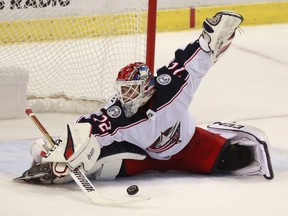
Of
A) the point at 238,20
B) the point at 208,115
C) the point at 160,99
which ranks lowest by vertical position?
the point at 208,115

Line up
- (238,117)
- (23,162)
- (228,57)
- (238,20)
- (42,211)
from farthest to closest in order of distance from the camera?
1. (228,57)
2. (238,117)
3. (23,162)
4. (238,20)
5. (42,211)

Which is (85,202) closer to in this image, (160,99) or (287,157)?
(160,99)

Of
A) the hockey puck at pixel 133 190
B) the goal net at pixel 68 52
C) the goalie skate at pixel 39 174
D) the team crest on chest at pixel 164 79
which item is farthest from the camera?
the goal net at pixel 68 52

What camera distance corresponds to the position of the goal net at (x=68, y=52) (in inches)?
236

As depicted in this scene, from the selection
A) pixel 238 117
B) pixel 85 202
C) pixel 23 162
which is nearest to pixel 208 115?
pixel 238 117

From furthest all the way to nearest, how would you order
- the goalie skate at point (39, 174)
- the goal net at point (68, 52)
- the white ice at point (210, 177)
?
the goal net at point (68, 52), the goalie skate at point (39, 174), the white ice at point (210, 177)

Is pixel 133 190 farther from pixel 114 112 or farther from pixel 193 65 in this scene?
pixel 193 65

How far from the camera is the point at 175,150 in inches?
186

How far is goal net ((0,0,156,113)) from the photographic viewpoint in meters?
5.99

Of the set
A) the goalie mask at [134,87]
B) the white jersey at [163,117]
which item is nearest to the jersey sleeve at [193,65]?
the white jersey at [163,117]

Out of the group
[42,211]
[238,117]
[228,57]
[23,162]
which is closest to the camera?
[42,211]

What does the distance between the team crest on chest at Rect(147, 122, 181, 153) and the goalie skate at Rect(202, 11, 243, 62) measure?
1.16ft

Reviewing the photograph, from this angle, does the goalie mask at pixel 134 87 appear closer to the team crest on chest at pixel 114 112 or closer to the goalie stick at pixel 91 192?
the team crest on chest at pixel 114 112

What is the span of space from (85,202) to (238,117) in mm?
1826
